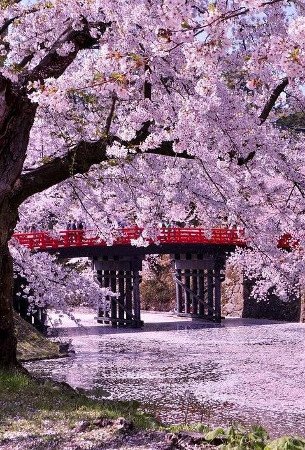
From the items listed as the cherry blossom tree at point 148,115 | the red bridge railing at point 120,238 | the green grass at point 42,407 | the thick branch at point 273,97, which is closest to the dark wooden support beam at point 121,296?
the red bridge railing at point 120,238

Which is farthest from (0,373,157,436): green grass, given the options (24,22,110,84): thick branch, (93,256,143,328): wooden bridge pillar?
(93,256,143,328): wooden bridge pillar

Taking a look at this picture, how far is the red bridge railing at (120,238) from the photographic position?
26.6 metres

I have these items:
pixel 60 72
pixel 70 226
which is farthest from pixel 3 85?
pixel 70 226

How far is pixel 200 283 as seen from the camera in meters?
33.0

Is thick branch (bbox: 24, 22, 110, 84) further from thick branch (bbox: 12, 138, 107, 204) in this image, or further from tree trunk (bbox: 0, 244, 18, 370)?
tree trunk (bbox: 0, 244, 18, 370)

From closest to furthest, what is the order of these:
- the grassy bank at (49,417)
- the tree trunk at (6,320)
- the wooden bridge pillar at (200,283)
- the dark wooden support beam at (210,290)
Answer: the grassy bank at (49,417) < the tree trunk at (6,320) < the wooden bridge pillar at (200,283) < the dark wooden support beam at (210,290)

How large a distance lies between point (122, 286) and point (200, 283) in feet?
13.8

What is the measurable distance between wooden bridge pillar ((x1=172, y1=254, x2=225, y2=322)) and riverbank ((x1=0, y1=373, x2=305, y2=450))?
24756 mm

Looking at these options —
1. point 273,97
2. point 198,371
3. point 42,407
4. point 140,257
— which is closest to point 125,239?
point 140,257

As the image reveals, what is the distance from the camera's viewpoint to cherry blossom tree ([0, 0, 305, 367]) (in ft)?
21.9

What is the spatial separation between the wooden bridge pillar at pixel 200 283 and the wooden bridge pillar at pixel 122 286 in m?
2.96

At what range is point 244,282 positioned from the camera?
3512 centimetres

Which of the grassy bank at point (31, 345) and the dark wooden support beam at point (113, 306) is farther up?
the dark wooden support beam at point (113, 306)

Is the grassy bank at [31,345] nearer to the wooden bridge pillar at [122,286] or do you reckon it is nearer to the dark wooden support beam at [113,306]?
the wooden bridge pillar at [122,286]
